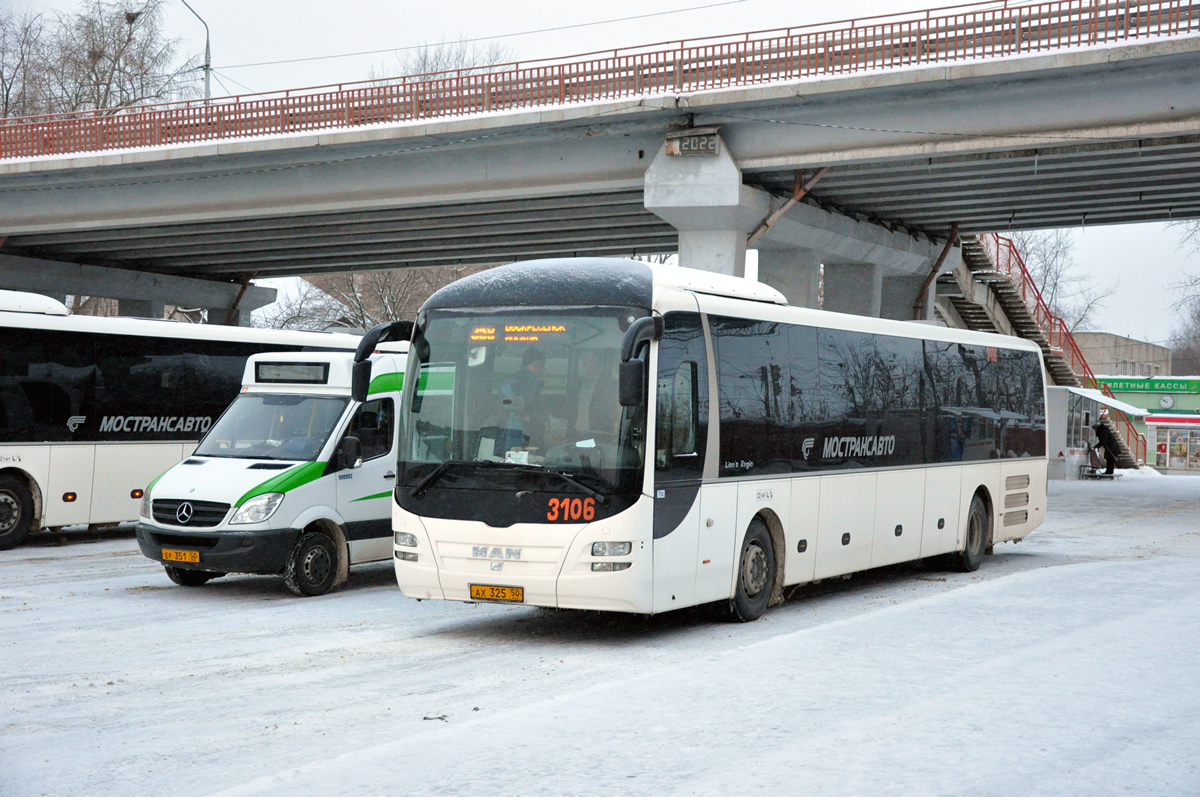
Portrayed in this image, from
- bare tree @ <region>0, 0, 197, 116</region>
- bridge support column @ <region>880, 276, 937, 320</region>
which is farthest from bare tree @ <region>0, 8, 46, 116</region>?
bridge support column @ <region>880, 276, 937, 320</region>

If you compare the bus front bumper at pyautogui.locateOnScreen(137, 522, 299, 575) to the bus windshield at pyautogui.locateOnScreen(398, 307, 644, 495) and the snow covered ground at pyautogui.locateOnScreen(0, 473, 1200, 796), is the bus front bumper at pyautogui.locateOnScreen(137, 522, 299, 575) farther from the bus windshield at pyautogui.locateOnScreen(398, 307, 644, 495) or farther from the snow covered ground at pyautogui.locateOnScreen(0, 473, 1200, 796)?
the bus windshield at pyautogui.locateOnScreen(398, 307, 644, 495)

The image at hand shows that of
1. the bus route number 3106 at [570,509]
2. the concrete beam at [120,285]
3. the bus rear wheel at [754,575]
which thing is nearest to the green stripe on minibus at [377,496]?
the bus route number 3106 at [570,509]

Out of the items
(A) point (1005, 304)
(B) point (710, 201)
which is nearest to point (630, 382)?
(B) point (710, 201)

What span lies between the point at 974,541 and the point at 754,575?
18.4 ft

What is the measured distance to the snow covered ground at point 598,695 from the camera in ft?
19.0

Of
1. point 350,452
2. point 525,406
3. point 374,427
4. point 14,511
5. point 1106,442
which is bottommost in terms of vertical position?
point 14,511

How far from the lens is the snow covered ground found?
5797mm

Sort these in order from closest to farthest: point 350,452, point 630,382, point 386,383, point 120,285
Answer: point 630,382
point 350,452
point 386,383
point 120,285

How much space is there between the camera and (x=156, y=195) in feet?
107

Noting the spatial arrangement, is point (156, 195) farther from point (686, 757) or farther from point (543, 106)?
point (686, 757)

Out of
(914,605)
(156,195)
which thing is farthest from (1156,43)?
(156,195)

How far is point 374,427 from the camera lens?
45.6 ft

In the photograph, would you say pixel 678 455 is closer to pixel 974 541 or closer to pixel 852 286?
pixel 974 541

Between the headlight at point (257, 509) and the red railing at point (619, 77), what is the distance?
1494 cm
